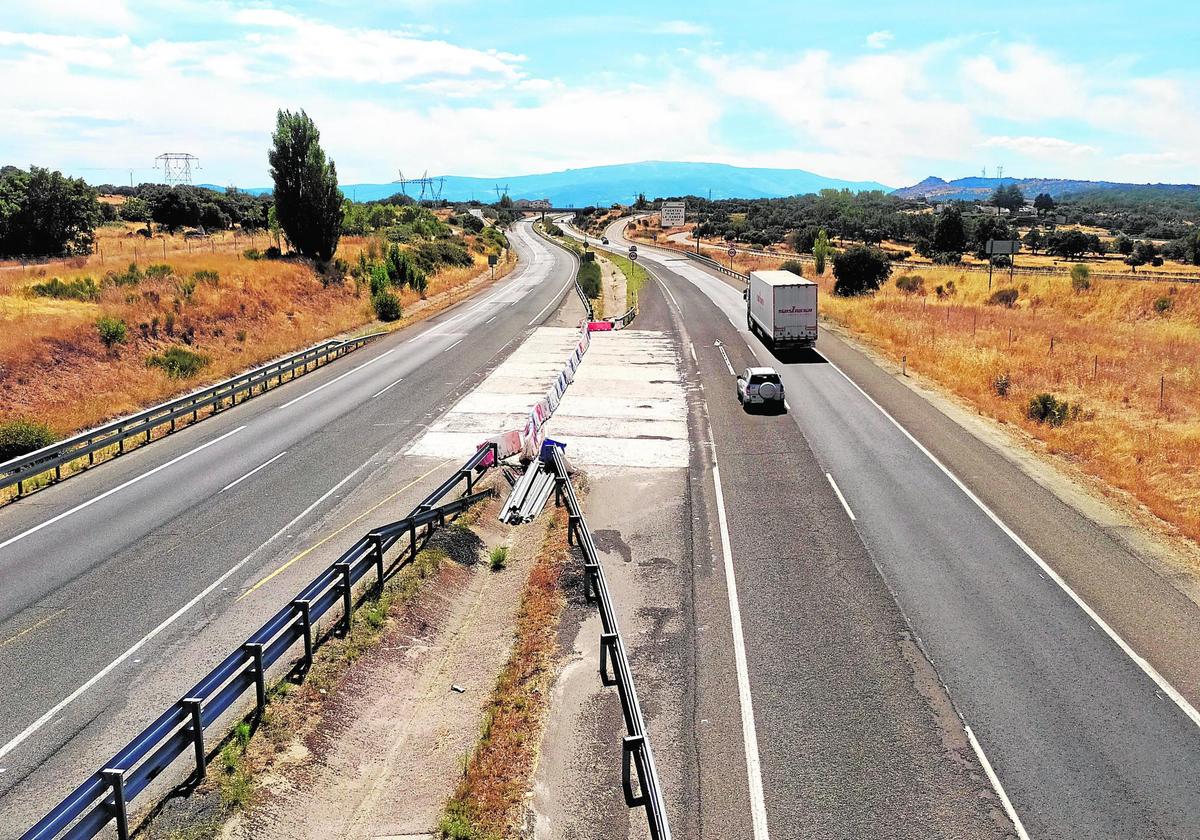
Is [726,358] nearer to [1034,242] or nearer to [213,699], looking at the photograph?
[213,699]

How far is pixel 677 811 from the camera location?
32.2 ft

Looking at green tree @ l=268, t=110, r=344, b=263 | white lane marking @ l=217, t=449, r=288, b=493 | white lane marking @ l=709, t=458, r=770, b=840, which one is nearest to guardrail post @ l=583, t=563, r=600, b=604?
white lane marking @ l=709, t=458, r=770, b=840

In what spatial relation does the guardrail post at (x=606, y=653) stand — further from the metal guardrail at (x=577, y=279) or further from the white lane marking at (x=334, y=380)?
the metal guardrail at (x=577, y=279)

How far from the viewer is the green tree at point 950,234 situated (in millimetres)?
109019

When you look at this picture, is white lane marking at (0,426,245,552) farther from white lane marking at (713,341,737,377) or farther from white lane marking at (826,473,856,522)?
white lane marking at (713,341,737,377)

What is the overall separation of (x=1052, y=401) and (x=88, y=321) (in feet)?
123

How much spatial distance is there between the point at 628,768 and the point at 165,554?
1180cm

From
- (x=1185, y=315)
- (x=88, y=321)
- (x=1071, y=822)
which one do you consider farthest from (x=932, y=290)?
(x=1071, y=822)

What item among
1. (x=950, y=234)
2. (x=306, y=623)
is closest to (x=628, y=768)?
(x=306, y=623)

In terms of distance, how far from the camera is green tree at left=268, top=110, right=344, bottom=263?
183 ft

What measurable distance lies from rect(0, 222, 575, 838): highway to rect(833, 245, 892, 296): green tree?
136ft

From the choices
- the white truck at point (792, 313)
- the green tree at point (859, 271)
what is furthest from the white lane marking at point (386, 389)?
the green tree at point (859, 271)

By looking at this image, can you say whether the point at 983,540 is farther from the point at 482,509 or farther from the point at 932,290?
the point at 932,290

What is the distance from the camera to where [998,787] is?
1028cm
